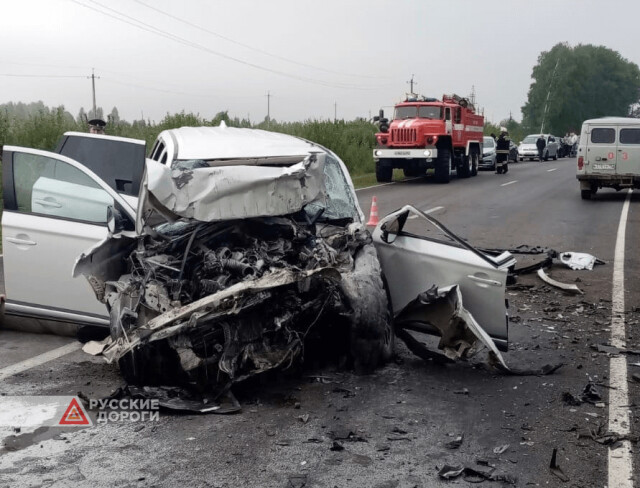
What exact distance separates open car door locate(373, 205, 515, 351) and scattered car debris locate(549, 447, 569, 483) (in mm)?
1508

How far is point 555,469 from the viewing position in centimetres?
410

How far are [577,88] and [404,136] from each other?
88.0 metres

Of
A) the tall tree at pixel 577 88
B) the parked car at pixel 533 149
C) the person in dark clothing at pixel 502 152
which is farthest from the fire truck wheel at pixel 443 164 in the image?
the tall tree at pixel 577 88

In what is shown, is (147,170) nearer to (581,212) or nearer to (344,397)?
(344,397)

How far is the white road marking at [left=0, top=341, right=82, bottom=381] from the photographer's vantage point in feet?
19.1

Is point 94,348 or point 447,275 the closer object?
point 94,348

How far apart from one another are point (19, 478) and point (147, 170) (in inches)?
87.9

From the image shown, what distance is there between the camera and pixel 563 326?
735cm

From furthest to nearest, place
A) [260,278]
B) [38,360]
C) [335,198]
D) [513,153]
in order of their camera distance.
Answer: [513,153]
[335,198]
[38,360]
[260,278]

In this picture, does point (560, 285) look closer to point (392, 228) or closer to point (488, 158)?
point (392, 228)

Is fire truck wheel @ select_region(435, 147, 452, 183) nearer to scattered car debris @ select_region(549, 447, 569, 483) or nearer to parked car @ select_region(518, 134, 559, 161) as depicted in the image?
scattered car debris @ select_region(549, 447, 569, 483)

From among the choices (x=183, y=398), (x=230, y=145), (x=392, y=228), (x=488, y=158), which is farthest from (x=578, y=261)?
(x=488, y=158)

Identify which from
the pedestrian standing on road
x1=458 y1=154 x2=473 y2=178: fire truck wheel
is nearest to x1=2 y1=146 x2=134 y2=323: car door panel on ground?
the pedestrian standing on road

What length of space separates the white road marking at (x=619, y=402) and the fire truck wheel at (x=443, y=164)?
55.4 ft
